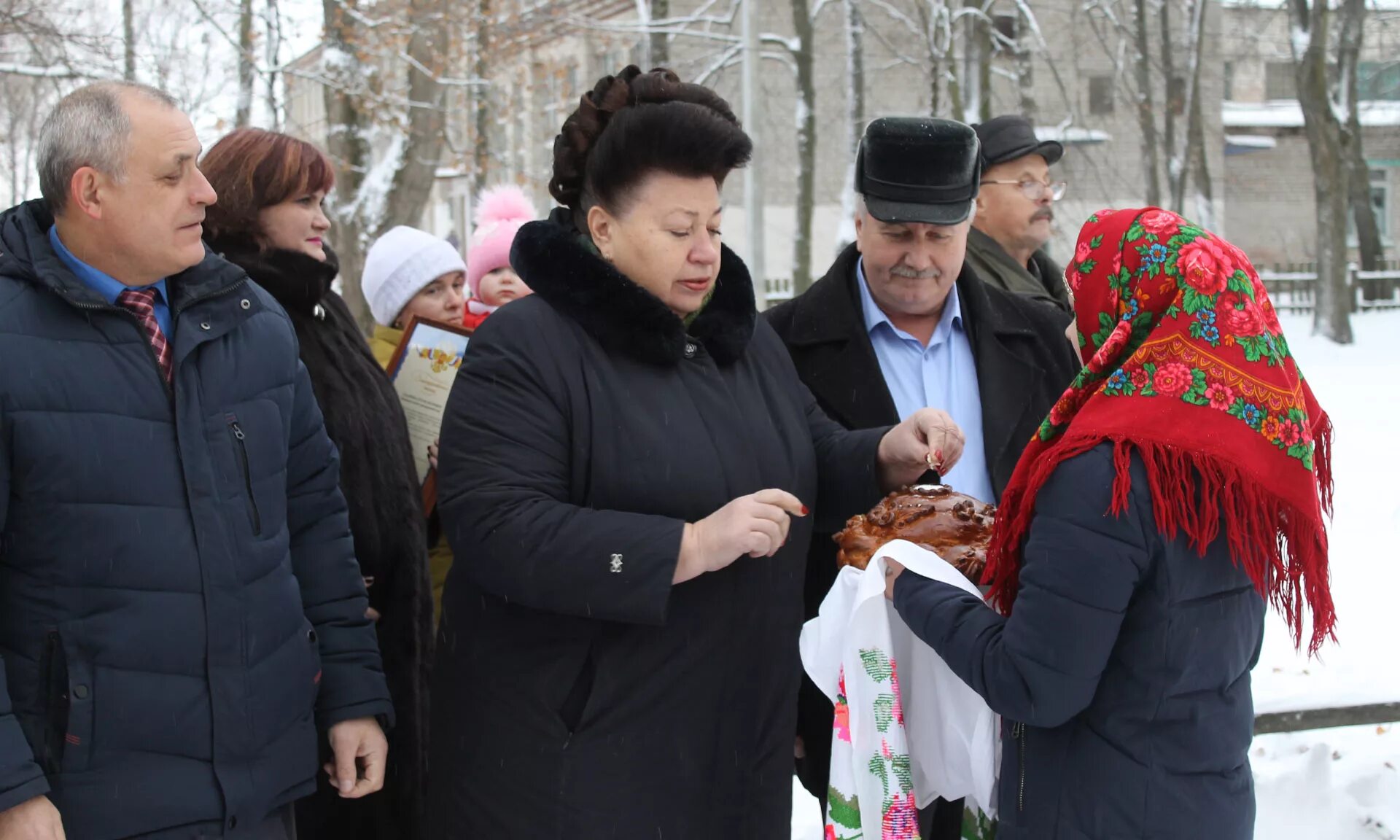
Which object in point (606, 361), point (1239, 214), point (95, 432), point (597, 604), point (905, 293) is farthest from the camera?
point (1239, 214)

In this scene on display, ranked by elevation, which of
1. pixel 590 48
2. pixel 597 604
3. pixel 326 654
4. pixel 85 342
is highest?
pixel 590 48

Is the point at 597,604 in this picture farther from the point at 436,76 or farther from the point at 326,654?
the point at 436,76

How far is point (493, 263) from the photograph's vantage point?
206 inches

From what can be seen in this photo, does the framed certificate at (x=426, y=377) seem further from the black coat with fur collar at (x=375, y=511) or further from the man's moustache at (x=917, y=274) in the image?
the man's moustache at (x=917, y=274)

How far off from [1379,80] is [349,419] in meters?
29.8

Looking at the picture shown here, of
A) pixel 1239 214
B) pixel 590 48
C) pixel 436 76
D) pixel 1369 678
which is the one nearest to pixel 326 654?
pixel 1369 678

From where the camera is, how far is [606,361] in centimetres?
254

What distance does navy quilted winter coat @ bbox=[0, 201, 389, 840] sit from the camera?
6.99 feet

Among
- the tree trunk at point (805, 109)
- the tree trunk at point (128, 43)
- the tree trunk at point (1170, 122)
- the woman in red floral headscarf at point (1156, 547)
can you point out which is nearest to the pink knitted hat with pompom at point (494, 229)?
the woman in red floral headscarf at point (1156, 547)

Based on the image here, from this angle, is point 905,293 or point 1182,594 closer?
point 1182,594

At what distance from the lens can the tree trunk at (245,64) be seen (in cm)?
1608

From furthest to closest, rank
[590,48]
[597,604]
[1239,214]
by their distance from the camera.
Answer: [1239,214] → [590,48] → [597,604]

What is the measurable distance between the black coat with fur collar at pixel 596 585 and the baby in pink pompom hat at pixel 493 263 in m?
2.52

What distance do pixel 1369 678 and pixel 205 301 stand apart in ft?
16.9
